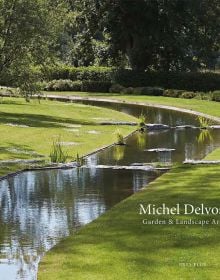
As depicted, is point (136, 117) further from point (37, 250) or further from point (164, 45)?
point (37, 250)

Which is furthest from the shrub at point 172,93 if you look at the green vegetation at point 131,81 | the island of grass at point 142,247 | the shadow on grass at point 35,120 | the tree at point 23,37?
the island of grass at point 142,247

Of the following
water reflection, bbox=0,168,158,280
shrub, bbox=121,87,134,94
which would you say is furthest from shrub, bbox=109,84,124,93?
water reflection, bbox=0,168,158,280

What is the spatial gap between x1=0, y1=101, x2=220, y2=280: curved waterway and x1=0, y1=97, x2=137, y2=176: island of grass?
51.0 inches

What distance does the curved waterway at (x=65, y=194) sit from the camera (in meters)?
13.3

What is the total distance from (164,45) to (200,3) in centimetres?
618

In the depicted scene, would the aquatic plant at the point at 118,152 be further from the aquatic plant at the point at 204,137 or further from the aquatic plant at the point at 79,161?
the aquatic plant at the point at 204,137

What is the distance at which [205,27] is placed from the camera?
2712 inches

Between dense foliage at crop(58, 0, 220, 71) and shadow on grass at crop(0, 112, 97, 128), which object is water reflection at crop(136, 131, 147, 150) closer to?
shadow on grass at crop(0, 112, 97, 128)

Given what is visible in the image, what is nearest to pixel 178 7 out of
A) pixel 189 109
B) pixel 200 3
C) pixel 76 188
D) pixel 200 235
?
pixel 200 3

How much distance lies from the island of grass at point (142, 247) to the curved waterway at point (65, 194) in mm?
595

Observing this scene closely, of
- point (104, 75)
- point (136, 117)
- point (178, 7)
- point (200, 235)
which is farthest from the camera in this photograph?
point (104, 75)

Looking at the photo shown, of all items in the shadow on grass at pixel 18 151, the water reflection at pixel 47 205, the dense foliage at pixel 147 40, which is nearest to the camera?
the water reflection at pixel 47 205

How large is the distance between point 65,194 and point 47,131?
14155mm

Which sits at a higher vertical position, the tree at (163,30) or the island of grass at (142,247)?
the tree at (163,30)
